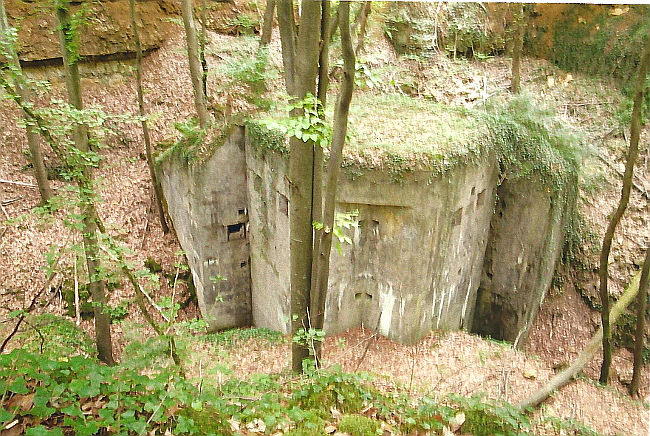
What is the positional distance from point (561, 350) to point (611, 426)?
3.77m

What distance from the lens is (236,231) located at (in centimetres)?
985

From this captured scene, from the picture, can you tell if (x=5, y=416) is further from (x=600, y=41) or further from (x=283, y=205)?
(x=600, y=41)

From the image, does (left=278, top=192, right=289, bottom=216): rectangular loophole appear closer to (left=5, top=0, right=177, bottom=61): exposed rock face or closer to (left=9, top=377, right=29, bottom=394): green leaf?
(left=9, top=377, right=29, bottom=394): green leaf

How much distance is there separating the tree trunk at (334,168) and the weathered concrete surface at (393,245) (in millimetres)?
2589

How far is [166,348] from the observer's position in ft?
18.5

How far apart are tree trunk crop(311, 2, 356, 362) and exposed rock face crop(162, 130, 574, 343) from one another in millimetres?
2218

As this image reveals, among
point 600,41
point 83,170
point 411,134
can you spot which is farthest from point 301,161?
point 600,41

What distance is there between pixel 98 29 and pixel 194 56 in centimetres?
429

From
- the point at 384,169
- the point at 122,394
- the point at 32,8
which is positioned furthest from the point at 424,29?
the point at 122,394

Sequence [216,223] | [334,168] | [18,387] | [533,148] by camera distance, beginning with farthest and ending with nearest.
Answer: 1. [216,223]
2. [533,148]
3. [334,168]
4. [18,387]

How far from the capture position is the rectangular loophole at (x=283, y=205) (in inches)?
323

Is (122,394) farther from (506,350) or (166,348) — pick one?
(506,350)

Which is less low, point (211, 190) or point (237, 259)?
point (211, 190)

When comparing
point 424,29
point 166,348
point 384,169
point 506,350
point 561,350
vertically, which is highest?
point 424,29
